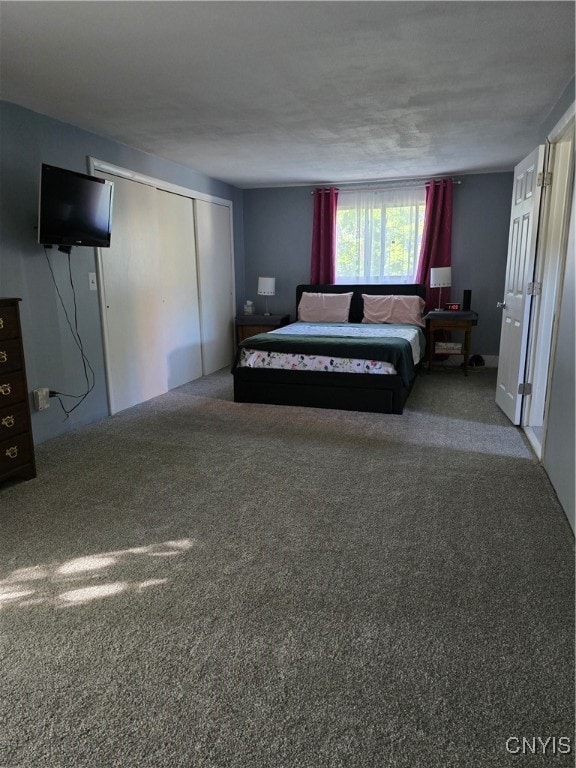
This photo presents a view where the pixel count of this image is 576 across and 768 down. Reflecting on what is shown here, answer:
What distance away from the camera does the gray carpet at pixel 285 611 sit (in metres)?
1.37

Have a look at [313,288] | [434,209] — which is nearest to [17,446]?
[313,288]

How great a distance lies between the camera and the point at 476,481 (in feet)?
9.74

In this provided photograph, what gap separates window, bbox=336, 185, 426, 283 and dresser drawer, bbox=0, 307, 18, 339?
4608mm

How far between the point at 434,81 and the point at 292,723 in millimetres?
3242

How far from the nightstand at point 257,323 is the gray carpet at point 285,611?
3.32m

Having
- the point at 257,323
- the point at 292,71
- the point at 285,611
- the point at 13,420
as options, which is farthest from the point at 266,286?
the point at 285,611

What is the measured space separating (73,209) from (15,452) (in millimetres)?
1754

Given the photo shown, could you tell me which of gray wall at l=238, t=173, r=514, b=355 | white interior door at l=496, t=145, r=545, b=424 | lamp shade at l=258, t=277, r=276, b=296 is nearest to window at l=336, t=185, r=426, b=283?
gray wall at l=238, t=173, r=514, b=355

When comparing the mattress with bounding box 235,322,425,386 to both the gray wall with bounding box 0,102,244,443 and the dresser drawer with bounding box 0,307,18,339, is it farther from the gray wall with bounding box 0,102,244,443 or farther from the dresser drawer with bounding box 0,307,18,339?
the dresser drawer with bounding box 0,307,18,339

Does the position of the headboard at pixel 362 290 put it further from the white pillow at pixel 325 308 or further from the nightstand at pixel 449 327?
the nightstand at pixel 449 327

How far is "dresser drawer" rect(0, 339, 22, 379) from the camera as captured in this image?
281 cm

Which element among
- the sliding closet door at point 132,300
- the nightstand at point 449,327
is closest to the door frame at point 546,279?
the nightstand at point 449,327

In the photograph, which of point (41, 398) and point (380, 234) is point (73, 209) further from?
point (380, 234)

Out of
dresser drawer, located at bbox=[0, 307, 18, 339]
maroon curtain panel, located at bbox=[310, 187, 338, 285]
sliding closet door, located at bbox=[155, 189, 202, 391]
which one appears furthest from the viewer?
maroon curtain panel, located at bbox=[310, 187, 338, 285]
